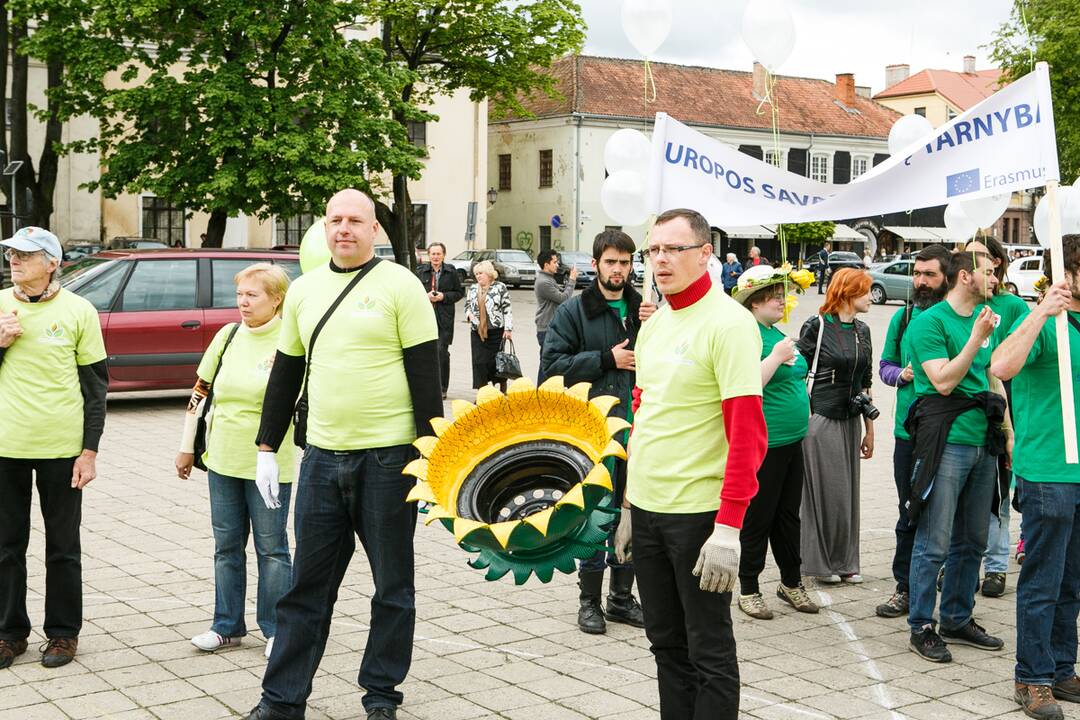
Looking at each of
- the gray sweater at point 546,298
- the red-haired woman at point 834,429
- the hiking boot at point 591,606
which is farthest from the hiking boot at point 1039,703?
the gray sweater at point 546,298

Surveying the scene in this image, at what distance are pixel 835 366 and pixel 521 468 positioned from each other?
10.6ft

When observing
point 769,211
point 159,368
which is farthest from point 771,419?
point 159,368

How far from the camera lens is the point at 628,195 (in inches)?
324

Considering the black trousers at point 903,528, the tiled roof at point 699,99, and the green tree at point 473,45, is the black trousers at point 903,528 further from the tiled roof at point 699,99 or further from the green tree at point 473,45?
the tiled roof at point 699,99

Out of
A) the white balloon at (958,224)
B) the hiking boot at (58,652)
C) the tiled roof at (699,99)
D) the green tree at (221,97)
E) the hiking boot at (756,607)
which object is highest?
the tiled roof at (699,99)

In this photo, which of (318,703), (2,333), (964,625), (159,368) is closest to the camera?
(318,703)

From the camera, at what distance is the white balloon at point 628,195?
8203 millimetres

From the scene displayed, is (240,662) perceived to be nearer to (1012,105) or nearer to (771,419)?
(771,419)

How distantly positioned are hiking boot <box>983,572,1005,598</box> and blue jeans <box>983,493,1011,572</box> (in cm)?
8

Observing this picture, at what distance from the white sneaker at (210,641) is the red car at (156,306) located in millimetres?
8846

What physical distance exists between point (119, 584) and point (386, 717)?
2.73 metres

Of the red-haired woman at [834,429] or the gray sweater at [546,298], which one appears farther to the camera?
the gray sweater at [546,298]

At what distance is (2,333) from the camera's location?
5387 mm

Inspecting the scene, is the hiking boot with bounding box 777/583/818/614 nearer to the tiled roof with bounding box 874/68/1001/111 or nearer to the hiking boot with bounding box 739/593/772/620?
the hiking boot with bounding box 739/593/772/620
